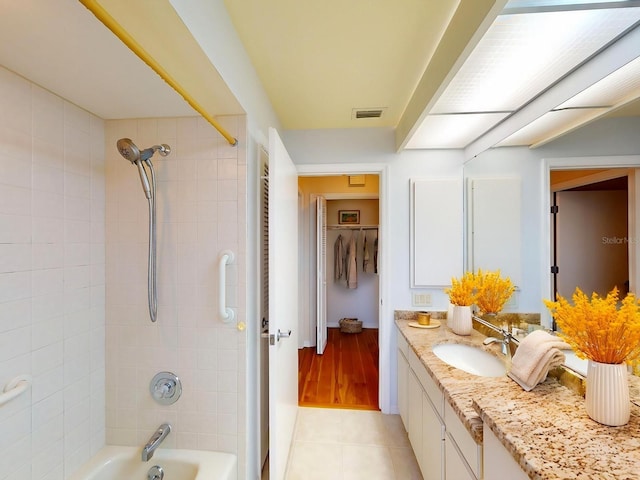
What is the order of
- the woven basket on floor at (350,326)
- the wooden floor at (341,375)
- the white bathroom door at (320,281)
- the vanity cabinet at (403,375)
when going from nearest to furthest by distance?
the vanity cabinet at (403,375) → the wooden floor at (341,375) → the white bathroom door at (320,281) → the woven basket on floor at (350,326)

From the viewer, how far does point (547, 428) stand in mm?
747

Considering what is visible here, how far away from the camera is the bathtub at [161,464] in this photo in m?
1.21

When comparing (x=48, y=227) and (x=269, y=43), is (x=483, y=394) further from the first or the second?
(x=48, y=227)

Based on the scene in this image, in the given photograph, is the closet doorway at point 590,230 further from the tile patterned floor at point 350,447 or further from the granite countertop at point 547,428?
the tile patterned floor at point 350,447

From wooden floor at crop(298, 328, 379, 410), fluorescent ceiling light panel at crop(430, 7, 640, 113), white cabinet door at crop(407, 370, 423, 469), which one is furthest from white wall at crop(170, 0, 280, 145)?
wooden floor at crop(298, 328, 379, 410)

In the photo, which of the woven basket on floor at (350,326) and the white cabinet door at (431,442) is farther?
the woven basket on floor at (350,326)

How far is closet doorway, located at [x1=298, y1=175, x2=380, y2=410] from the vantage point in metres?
2.50

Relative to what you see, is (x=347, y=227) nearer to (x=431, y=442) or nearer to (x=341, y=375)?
(x=341, y=375)

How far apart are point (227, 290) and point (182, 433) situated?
782 millimetres

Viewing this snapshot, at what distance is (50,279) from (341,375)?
2.46m

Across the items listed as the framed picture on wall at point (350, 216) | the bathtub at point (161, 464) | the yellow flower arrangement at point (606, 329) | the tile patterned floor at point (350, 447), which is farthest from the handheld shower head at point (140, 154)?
the framed picture on wall at point (350, 216)

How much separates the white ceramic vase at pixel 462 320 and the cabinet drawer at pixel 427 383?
36cm

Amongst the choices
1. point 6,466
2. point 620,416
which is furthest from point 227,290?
point 620,416

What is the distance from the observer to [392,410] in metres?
2.07
